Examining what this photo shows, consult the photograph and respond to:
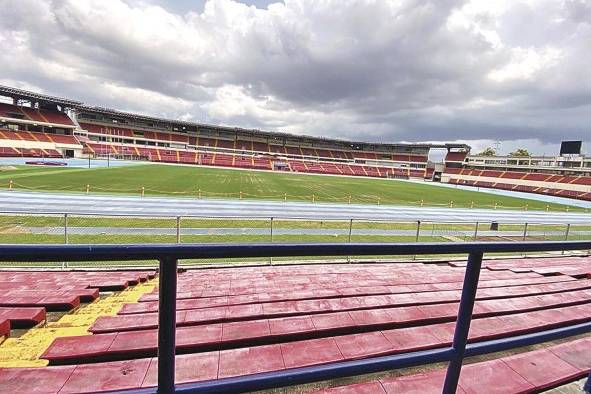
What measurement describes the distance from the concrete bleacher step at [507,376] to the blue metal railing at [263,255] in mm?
532

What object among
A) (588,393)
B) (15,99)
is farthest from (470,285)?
(15,99)

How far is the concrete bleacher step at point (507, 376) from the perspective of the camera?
2.20m

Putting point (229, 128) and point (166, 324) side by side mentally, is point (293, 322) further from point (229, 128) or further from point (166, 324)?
point (229, 128)

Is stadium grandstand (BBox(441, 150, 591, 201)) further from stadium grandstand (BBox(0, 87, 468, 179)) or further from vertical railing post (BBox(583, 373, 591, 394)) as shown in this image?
vertical railing post (BBox(583, 373, 591, 394))

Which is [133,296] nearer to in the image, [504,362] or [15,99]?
[504,362]

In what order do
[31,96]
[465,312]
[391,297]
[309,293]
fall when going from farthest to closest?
1. [31,96]
2. [309,293]
3. [391,297]
4. [465,312]

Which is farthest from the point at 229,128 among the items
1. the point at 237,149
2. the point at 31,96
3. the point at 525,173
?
the point at 525,173

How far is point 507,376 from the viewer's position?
7.94 feet

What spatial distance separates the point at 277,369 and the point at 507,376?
1.77m

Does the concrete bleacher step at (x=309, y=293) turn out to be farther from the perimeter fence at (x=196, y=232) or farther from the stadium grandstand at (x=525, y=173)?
the stadium grandstand at (x=525, y=173)

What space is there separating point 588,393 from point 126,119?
101085 millimetres

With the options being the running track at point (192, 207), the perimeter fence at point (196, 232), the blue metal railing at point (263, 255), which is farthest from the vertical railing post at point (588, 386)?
the running track at point (192, 207)

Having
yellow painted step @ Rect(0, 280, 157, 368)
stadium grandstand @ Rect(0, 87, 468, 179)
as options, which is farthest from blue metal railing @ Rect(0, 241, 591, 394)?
stadium grandstand @ Rect(0, 87, 468, 179)

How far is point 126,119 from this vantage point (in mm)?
87500
